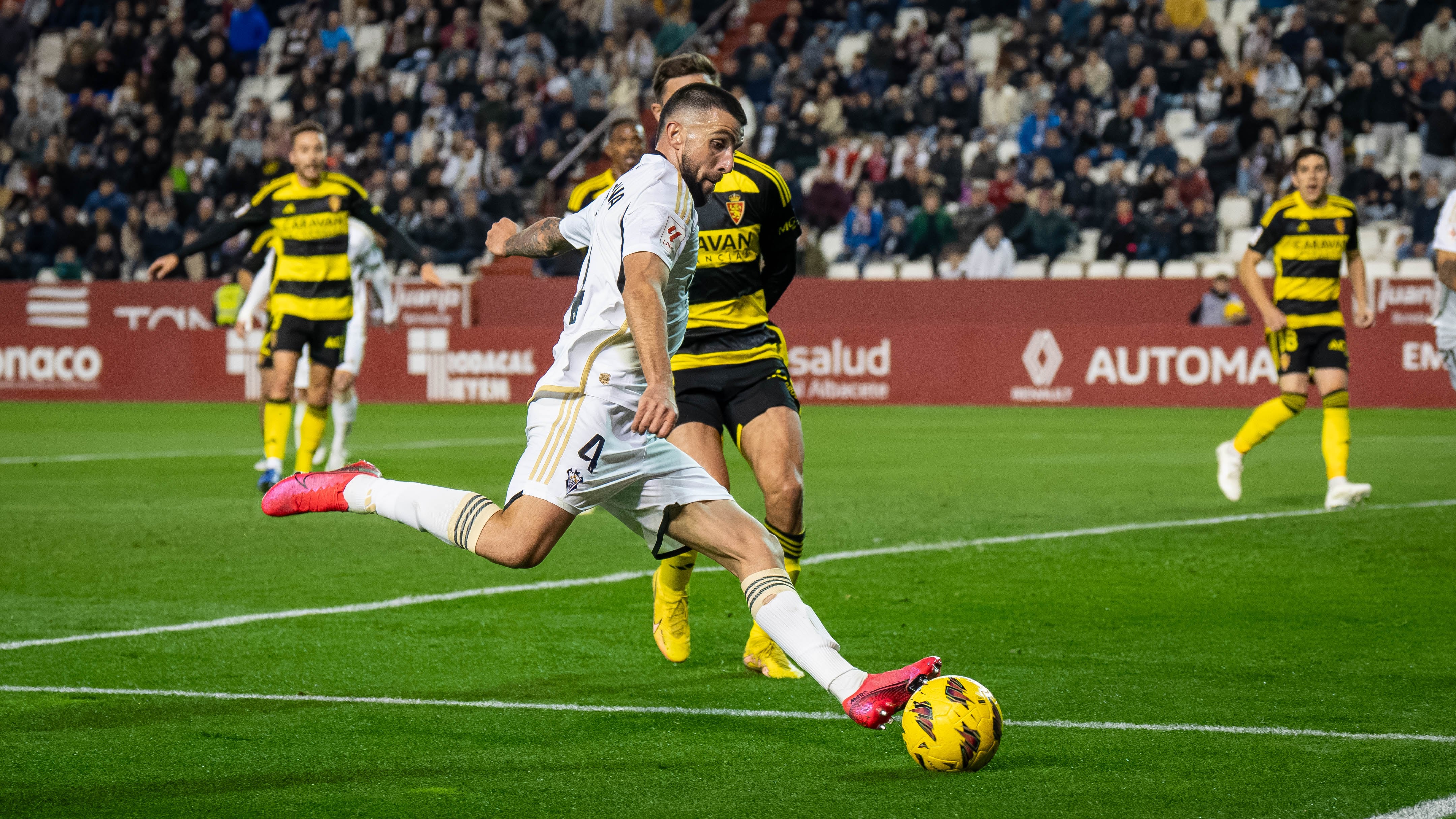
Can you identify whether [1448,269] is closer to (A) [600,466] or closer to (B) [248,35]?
(A) [600,466]

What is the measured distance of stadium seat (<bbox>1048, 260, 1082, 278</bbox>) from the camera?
2280cm

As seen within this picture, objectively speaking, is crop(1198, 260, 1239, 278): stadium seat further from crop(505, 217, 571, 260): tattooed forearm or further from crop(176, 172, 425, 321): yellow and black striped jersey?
crop(505, 217, 571, 260): tattooed forearm

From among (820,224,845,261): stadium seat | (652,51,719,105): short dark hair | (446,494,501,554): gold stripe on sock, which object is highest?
(820,224,845,261): stadium seat

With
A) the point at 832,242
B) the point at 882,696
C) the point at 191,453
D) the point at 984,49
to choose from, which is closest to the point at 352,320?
the point at 191,453

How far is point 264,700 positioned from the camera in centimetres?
549

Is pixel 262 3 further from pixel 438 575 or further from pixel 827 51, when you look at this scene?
pixel 438 575

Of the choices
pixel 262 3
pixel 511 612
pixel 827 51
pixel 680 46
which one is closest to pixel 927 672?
pixel 511 612

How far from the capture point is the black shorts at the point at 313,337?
12.0m

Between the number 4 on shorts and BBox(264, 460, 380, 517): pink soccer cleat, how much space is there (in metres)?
0.82

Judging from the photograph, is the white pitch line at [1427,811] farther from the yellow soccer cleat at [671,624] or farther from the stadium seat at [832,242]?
the stadium seat at [832,242]

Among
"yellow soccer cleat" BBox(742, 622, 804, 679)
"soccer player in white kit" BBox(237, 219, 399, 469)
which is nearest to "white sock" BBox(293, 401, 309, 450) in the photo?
"soccer player in white kit" BBox(237, 219, 399, 469)

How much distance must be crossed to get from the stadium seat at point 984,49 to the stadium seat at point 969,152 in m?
1.43

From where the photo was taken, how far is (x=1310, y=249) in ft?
36.8

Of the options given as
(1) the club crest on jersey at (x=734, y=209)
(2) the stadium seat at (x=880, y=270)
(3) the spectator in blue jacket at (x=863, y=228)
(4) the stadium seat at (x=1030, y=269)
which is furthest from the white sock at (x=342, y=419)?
(4) the stadium seat at (x=1030, y=269)
